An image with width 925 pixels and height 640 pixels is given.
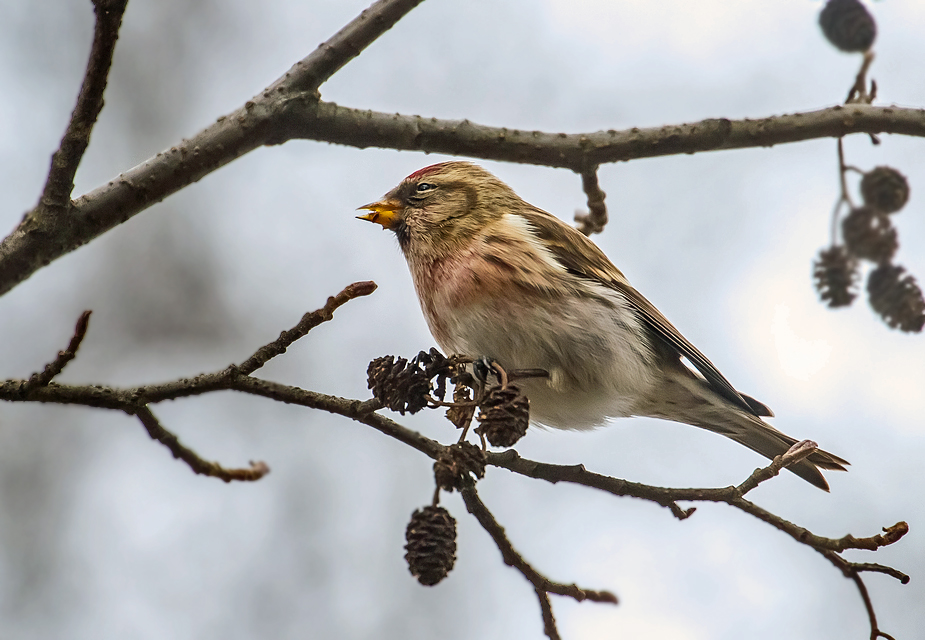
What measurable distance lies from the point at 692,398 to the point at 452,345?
0.96 metres

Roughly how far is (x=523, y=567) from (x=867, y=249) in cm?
114

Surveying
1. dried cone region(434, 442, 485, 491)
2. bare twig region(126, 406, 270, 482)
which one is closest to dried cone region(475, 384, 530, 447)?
dried cone region(434, 442, 485, 491)

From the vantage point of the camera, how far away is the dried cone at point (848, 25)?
2.02 meters

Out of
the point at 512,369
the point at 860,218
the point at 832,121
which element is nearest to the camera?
the point at 860,218

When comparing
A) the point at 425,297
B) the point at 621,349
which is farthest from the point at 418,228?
the point at 621,349

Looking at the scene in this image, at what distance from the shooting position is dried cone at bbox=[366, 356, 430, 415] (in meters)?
1.92

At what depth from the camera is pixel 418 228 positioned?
3156 mm

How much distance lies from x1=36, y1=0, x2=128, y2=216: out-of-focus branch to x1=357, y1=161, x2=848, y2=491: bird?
1261mm

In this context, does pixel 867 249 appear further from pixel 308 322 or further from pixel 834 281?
pixel 308 322

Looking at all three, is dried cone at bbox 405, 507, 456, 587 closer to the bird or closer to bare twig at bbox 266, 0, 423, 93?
the bird

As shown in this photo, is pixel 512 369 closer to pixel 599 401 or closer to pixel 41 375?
pixel 599 401

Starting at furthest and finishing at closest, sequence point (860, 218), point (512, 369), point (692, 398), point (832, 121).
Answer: point (692, 398)
point (512, 369)
point (832, 121)
point (860, 218)

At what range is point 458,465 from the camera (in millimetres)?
1674

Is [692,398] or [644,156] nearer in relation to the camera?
[644,156]
